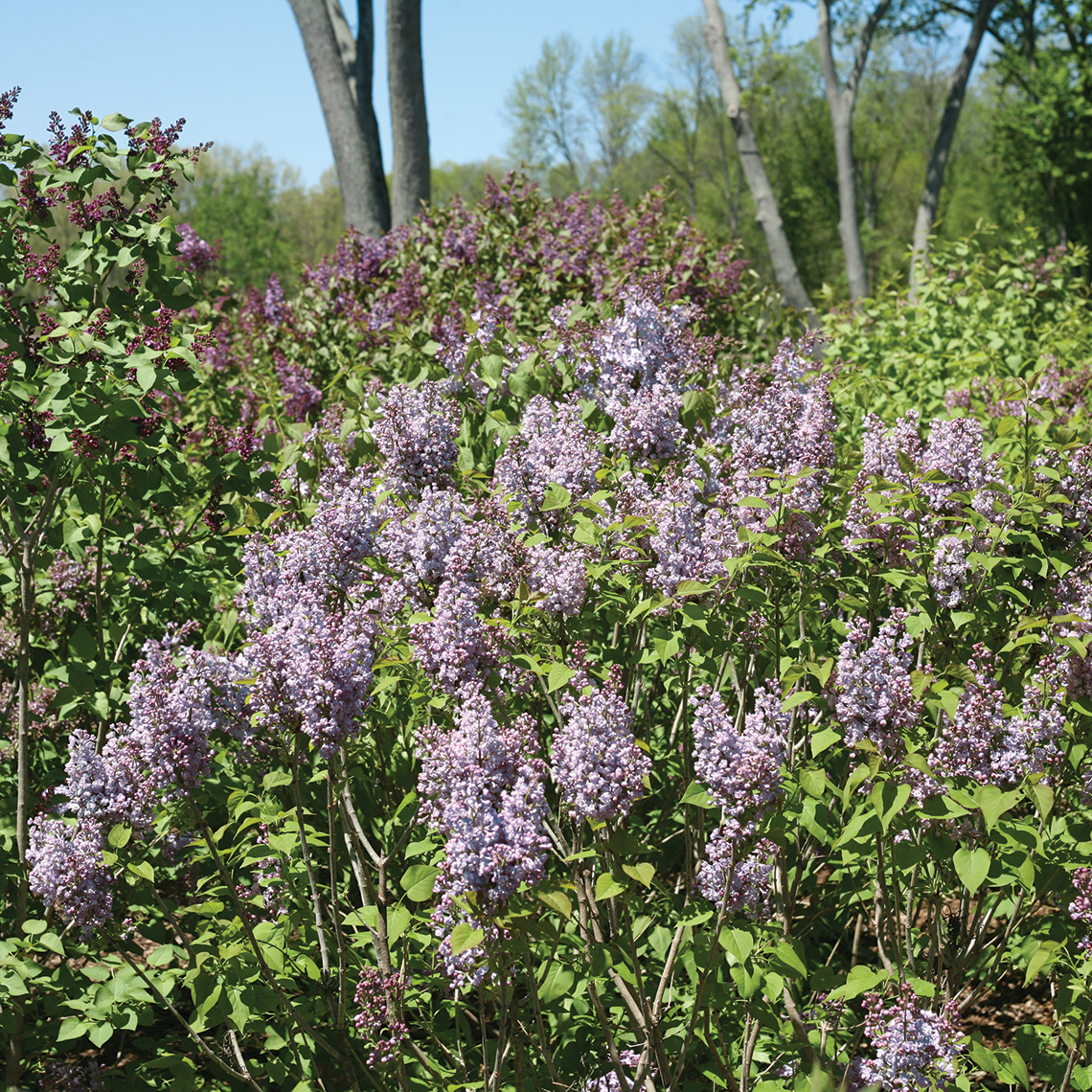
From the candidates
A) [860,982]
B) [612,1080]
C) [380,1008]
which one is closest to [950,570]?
[860,982]

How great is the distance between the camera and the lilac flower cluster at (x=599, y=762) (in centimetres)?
237

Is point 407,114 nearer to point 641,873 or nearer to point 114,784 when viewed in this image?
point 114,784

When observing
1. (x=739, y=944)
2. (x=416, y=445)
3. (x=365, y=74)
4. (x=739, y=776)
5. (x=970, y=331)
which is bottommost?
(x=739, y=944)

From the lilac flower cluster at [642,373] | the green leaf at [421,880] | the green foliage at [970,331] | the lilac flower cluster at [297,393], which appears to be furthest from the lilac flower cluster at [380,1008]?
the lilac flower cluster at [297,393]

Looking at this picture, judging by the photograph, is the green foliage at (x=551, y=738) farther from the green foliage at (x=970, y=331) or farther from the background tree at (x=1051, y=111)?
the background tree at (x=1051, y=111)

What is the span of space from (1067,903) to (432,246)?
6.07 m

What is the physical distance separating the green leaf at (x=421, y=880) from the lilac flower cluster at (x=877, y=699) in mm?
1136

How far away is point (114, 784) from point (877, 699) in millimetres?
2092

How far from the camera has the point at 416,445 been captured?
3.66 meters

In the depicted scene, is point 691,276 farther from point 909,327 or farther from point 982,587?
point 982,587

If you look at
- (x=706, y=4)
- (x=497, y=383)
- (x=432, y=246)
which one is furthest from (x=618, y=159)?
(x=497, y=383)

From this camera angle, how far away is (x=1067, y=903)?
3.17 m

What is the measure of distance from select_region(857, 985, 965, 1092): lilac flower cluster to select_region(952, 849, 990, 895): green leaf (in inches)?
12.6

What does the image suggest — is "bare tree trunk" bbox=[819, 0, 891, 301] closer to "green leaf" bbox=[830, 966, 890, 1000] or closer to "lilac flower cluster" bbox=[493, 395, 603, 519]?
"lilac flower cluster" bbox=[493, 395, 603, 519]
